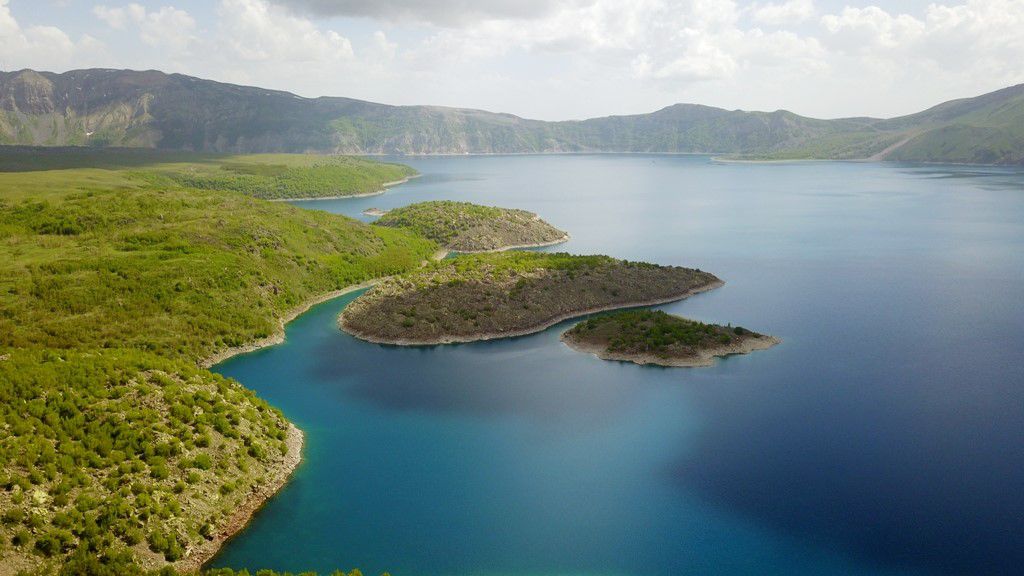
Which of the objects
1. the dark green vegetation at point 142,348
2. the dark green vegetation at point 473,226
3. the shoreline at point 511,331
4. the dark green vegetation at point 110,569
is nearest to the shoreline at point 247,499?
the dark green vegetation at point 142,348

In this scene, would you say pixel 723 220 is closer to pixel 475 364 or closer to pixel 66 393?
pixel 475 364

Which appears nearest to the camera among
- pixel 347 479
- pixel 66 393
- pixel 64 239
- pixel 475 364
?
pixel 66 393

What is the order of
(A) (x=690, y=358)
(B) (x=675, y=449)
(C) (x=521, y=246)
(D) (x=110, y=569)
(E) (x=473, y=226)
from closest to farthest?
(D) (x=110, y=569), (B) (x=675, y=449), (A) (x=690, y=358), (C) (x=521, y=246), (E) (x=473, y=226)

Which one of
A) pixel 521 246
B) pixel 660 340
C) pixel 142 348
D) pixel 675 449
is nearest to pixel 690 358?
pixel 660 340

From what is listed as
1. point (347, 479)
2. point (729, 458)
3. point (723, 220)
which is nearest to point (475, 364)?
point (347, 479)

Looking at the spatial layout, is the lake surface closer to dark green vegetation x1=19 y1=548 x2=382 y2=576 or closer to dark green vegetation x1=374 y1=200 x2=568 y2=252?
dark green vegetation x1=19 y1=548 x2=382 y2=576

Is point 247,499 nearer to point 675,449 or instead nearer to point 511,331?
point 675,449
